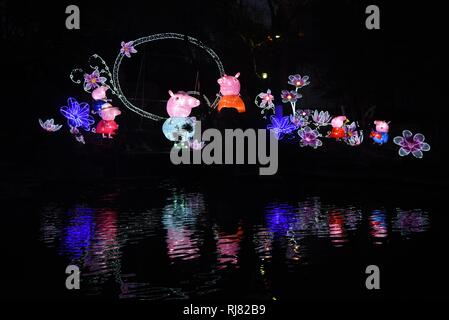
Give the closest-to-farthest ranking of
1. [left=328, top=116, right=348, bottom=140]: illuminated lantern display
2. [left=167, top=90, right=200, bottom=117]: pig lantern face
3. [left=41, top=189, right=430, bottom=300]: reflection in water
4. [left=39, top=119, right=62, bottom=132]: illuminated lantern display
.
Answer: [left=41, top=189, right=430, bottom=300]: reflection in water
[left=39, top=119, right=62, bottom=132]: illuminated lantern display
[left=167, top=90, right=200, bottom=117]: pig lantern face
[left=328, top=116, right=348, bottom=140]: illuminated lantern display

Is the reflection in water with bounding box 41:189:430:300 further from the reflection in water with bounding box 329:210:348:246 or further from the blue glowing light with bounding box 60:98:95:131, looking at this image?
the blue glowing light with bounding box 60:98:95:131

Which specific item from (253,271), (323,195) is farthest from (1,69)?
(253,271)

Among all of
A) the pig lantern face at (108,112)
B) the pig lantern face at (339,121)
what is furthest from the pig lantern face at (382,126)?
the pig lantern face at (108,112)

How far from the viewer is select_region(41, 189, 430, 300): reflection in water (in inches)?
296

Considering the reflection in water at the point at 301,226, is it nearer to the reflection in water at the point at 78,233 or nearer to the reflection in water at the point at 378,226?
the reflection in water at the point at 378,226

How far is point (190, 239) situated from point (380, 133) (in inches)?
1035

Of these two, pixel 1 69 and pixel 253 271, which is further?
pixel 1 69

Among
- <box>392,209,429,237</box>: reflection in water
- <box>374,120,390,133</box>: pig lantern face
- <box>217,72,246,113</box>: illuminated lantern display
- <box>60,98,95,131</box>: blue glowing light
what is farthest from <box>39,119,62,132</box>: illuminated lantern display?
<box>392,209,429,237</box>: reflection in water

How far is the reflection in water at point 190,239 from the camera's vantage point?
24.7 feet

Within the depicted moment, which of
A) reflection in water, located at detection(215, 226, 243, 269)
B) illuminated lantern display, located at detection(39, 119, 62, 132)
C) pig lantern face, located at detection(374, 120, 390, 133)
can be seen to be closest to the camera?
reflection in water, located at detection(215, 226, 243, 269)

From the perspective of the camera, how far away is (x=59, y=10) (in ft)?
68.2

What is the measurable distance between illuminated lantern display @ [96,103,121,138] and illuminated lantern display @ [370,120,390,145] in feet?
43.5
